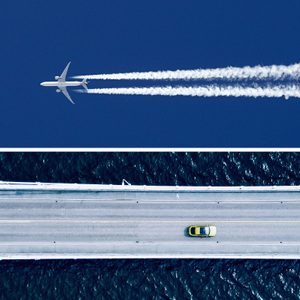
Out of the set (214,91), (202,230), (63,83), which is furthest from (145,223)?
(63,83)

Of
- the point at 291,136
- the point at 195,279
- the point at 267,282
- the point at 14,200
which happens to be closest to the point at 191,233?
the point at 195,279

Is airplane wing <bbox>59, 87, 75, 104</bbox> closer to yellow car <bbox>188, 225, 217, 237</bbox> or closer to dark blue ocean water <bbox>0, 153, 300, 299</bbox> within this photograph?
dark blue ocean water <bbox>0, 153, 300, 299</bbox>

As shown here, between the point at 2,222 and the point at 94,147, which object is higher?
the point at 94,147

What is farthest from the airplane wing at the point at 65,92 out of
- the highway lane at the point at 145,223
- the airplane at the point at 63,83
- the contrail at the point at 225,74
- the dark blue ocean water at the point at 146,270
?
the highway lane at the point at 145,223

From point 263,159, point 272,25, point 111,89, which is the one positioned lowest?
point 263,159

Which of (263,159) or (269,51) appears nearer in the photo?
(269,51)

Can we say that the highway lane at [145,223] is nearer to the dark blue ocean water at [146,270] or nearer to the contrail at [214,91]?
the dark blue ocean water at [146,270]

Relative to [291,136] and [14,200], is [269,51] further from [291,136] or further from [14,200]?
[14,200]
